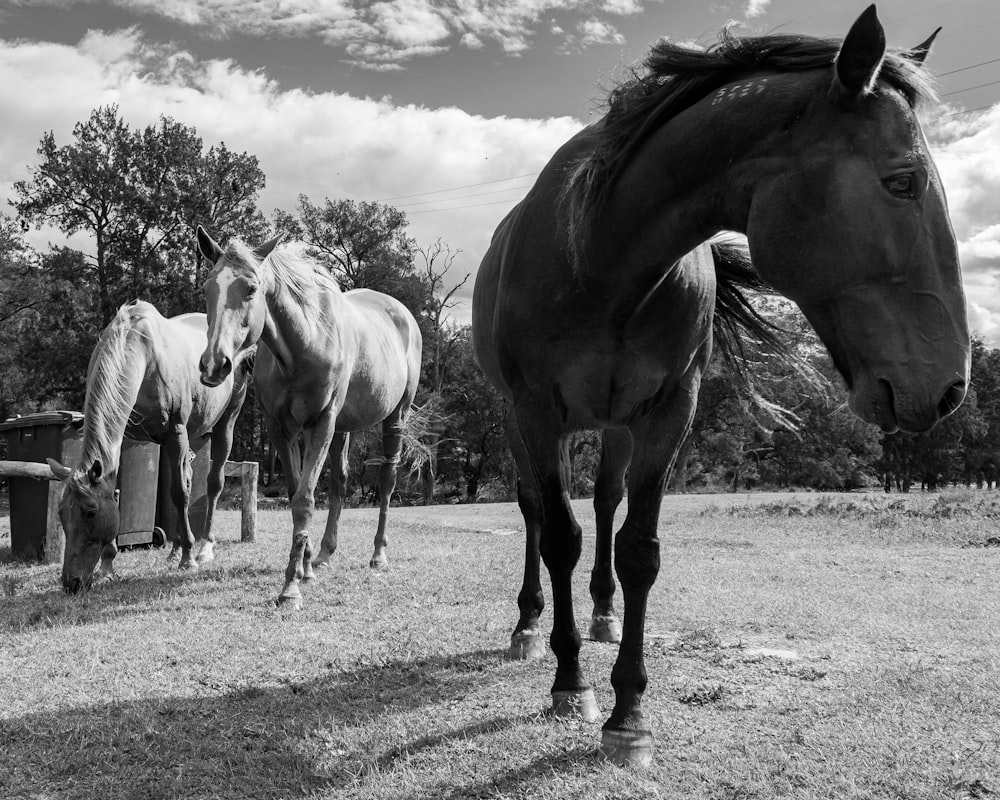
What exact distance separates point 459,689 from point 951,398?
8.02ft

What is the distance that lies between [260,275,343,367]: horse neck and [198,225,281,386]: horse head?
0.47 ft

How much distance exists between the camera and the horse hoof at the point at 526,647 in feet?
12.6

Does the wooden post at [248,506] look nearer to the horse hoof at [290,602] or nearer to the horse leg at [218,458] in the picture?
the horse leg at [218,458]

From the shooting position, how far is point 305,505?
554 centimetres

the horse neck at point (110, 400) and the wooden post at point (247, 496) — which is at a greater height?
the horse neck at point (110, 400)

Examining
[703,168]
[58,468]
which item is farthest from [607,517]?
[58,468]

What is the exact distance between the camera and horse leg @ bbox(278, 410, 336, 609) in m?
5.17

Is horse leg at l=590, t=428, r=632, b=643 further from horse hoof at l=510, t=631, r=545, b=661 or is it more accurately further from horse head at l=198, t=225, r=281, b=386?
horse head at l=198, t=225, r=281, b=386

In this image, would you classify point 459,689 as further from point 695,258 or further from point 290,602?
point 695,258

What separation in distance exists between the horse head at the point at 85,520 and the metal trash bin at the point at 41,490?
1.93 meters

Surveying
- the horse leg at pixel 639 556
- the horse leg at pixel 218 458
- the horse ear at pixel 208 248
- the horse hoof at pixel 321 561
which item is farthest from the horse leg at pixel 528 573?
the horse leg at pixel 218 458

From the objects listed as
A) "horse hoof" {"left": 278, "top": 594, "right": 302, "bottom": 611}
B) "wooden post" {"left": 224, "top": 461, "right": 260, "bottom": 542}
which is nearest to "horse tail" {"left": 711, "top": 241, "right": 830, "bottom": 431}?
"horse hoof" {"left": 278, "top": 594, "right": 302, "bottom": 611}

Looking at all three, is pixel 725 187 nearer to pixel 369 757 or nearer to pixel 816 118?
pixel 816 118

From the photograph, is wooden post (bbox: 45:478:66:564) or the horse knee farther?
wooden post (bbox: 45:478:66:564)
